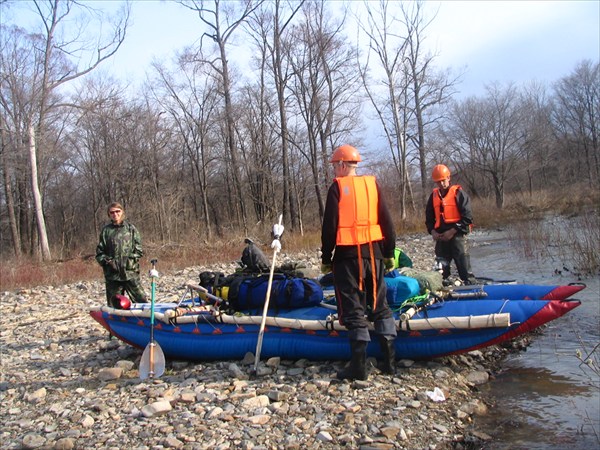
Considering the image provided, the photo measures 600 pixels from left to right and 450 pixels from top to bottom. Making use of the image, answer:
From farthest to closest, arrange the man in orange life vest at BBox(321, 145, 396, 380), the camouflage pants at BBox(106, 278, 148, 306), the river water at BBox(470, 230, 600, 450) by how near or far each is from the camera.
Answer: the camouflage pants at BBox(106, 278, 148, 306) → the man in orange life vest at BBox(321, 145, 396, 380) → the river water at BBox(470, 230, 600, 450)

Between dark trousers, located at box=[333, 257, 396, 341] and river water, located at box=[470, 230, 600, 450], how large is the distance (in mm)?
1103

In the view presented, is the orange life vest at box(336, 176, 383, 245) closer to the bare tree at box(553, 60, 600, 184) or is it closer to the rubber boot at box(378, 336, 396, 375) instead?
the rubber boot at box(378, 336, 396, 375)

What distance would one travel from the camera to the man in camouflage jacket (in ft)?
22.5

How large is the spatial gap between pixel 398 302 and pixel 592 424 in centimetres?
185

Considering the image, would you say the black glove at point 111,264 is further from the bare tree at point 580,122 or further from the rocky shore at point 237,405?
the bare tree at point 580,122

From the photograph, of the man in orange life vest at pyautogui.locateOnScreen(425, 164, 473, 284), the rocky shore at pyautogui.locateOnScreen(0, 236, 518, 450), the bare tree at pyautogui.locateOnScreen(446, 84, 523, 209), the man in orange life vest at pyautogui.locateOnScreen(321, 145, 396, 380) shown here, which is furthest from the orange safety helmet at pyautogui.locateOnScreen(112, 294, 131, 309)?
the bare tree at pyautogui.locateOnScreen(446, 84, 523, 209)

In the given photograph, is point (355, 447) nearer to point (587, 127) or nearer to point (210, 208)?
point (210, 208)

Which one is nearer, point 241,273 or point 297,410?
point 297,410

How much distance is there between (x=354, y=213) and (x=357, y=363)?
1302 mm

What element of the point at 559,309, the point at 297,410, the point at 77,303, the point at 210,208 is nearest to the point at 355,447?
the point at 297,410

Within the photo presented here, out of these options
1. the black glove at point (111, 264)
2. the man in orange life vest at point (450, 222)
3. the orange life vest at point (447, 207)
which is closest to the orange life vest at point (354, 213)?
the man in orange life vest at point (450, 222)

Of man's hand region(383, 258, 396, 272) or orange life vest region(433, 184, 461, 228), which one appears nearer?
man's hand region(383, 258, 396, 272)

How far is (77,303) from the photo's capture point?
35.7 feet

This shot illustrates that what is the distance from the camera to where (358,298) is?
14.9 feet
